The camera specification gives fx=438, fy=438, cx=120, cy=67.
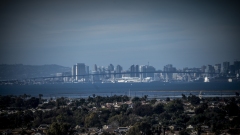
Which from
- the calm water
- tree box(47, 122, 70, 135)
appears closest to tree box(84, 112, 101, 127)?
tree box(47, 122, 70, 135)

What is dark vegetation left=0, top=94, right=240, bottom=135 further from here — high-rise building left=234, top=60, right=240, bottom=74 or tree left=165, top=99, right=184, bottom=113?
high-rise building left=234, top=60, right=240, bottom=74

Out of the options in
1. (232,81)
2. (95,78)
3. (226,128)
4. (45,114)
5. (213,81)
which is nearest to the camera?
(226,128)

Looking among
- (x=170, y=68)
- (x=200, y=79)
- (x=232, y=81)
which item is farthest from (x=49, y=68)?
(x=232, y=81)

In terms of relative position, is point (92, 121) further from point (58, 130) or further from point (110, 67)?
point (110, 67)

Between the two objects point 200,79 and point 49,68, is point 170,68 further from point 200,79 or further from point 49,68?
point 49,68

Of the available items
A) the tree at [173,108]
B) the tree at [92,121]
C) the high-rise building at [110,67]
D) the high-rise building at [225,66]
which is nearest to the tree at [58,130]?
the tree at [92,121]

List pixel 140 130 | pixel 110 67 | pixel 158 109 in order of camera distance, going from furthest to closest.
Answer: pixel 110 67
pixel 158 109
pixel 140 130

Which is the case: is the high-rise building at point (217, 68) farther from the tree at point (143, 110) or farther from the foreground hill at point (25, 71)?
the tree at point (143, 110)

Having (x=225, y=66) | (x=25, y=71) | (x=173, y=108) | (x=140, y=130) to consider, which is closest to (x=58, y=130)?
(x=140, y=130)
